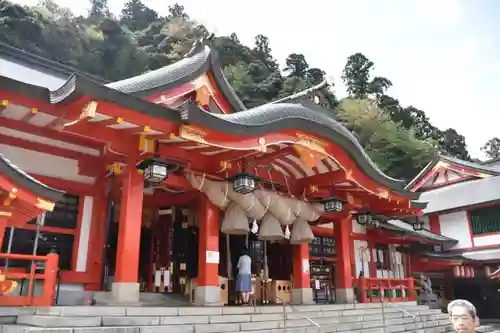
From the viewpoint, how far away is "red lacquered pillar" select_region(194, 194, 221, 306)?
29.3 ft

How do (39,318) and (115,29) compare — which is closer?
(39,318)

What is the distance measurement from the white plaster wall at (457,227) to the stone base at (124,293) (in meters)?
18.7

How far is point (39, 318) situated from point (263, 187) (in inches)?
248

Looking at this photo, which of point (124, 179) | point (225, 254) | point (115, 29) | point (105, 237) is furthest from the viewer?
point (115, 29)

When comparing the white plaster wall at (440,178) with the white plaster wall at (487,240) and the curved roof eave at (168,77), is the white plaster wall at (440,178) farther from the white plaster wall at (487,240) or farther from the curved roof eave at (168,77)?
the curved roof eave at (168,77)

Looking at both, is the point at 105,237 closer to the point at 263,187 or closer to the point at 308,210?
the point at 263,187

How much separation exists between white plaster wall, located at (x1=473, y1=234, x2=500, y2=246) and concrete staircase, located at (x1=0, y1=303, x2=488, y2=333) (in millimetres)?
11857

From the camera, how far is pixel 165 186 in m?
9.26

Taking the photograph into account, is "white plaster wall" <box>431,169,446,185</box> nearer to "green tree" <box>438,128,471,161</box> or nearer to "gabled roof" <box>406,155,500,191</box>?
"gabled roof" <box>406,155,500,191</box>

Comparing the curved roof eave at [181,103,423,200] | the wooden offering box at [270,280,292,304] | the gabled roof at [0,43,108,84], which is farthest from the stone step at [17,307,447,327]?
the gabled roof at [0,43,108,84]

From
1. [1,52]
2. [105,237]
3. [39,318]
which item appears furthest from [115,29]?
[39,318]

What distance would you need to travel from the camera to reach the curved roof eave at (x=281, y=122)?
737 cm

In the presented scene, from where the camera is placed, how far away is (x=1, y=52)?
10.1m

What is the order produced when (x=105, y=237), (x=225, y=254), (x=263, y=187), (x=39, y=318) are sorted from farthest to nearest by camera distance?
(x=225, y=254), (x=263, y=187), (x=105, y=237), (x=39, y=318)
